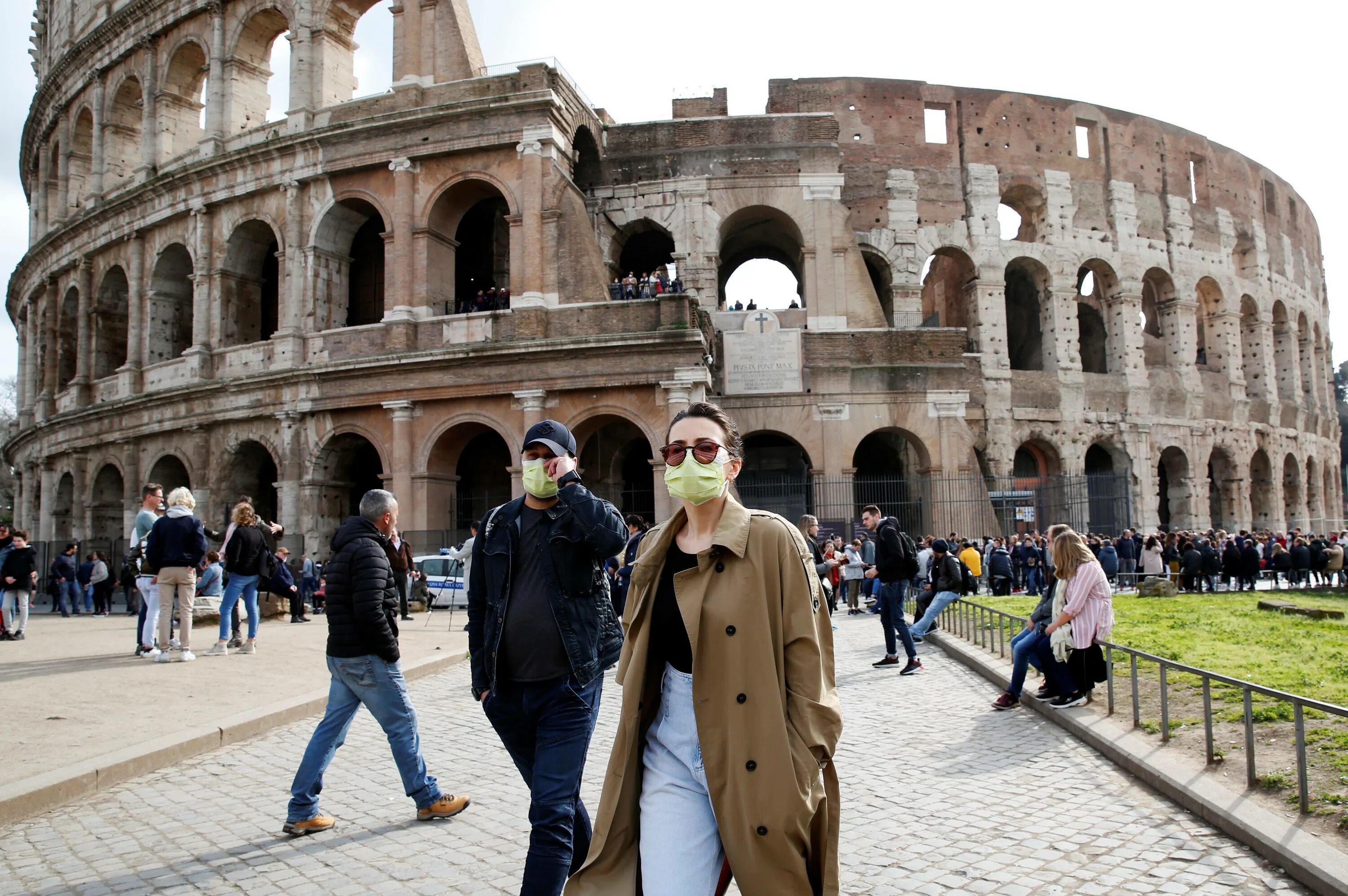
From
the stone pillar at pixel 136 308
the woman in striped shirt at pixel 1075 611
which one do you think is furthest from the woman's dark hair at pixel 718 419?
the stone pillar at pixel 136 308

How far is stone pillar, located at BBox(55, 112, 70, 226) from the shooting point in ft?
91.4

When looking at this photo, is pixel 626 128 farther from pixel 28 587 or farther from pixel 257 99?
pixel 28 587

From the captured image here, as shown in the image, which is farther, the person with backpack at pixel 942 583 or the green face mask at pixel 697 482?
the person with backpack at pixel 942 583

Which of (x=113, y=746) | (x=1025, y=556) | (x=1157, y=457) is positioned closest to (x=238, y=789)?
(x=113, y=746)

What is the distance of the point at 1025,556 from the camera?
1903 centimetres

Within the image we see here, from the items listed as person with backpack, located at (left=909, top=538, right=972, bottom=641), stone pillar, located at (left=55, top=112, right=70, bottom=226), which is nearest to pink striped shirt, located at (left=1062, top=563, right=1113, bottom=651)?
person with backpack, located at (left=909, top=538, right=972, bottom=641)

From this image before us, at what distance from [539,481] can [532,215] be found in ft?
55.5

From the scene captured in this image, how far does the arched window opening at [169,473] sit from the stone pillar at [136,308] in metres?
2.12

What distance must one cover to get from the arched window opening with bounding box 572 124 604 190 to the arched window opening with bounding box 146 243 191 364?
1038 cm

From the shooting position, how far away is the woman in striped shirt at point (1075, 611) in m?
6.68

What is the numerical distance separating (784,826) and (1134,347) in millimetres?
29147

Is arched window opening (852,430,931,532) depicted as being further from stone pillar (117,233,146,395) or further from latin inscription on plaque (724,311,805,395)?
stone pillar (117,233,146,395)

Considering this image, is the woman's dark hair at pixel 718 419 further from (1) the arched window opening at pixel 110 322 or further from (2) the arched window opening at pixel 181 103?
(1) the arched window opening at pixel 110 322

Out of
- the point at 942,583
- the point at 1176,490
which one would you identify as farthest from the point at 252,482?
the point at 1176,490
